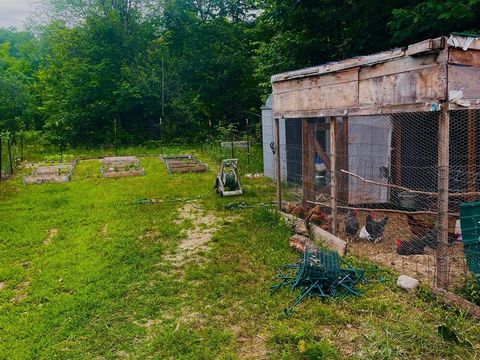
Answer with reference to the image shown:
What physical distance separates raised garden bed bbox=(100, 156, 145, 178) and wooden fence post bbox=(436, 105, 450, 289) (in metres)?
Answer: 10.5

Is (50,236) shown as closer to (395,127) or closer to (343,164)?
(343,164)

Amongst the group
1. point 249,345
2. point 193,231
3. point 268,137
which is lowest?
point 249,345

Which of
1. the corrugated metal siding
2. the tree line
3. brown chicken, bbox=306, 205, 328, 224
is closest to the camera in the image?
brown chicken, bbox=306, 205, 328, 224

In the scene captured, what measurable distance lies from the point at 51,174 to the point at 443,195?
12141 millimetres

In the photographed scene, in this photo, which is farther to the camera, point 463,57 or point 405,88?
point 405,88

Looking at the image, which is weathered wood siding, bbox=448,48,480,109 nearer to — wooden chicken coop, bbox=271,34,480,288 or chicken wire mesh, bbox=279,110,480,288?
wooden chicken coop, bbox=271,34,480,288

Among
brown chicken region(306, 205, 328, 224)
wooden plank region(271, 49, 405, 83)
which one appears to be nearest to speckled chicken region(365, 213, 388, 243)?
brown chicken region(306, 205, 328, 224)

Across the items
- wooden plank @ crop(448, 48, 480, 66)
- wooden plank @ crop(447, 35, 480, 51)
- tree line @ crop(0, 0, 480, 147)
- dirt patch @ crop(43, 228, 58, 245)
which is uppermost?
tree line @ crop(0, 0, 480, 147)

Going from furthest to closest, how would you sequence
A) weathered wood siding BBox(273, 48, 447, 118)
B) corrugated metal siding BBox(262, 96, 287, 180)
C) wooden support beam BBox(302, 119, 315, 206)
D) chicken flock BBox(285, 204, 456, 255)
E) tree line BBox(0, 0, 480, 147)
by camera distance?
tree line BBox(0, 0, 480, 147) → corrugated metal siding BBox(262, 96, 287, 180) → wooden support beam BBox(302, 119, 315, 206) → chicken flock BBox(285, 204, 456, 255) → weathered wood siding BBox(273, 48, 447, 118)

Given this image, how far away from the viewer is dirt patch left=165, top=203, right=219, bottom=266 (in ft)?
19.6

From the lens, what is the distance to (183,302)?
176 inches

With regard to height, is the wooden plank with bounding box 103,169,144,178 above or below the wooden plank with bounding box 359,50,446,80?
below

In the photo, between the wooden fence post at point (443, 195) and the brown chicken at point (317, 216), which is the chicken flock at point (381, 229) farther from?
the wooden fence post at point (443, 195)

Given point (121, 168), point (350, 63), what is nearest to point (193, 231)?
point (350, 63)
